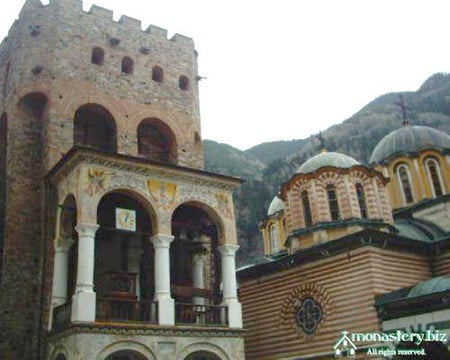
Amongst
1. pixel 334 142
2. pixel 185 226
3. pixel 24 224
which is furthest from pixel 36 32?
pixel 334 142

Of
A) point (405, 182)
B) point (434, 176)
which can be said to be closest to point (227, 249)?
point (405, 182)

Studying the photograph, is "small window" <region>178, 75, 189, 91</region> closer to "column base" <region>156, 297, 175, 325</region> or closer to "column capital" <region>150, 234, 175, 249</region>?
"column capital" <region>150, 234, 175, 249</region>

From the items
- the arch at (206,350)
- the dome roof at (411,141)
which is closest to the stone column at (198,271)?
the arch at (206,350)

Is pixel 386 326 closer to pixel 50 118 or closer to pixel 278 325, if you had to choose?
pixel 278 325

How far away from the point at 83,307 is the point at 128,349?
1.70 metres

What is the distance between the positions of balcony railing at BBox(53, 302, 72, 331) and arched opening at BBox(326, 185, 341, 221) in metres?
11.4

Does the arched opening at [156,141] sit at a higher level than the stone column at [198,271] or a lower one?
higher

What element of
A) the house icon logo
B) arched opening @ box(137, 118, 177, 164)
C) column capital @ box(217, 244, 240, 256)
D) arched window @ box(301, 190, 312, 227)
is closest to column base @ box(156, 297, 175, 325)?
column capital @ box(217, 244, 240, 256)

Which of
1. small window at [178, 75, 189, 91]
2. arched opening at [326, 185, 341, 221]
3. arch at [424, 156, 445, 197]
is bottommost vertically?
arched opening at [326, 185, 341, 221]

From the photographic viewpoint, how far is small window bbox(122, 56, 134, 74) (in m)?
21.4

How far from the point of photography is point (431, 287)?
16578mm

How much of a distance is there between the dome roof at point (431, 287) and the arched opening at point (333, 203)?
536 cm

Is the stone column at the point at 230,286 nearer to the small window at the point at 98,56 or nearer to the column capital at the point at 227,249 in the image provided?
the column capital at the point at 227,249

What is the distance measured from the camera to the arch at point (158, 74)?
22.1 m
